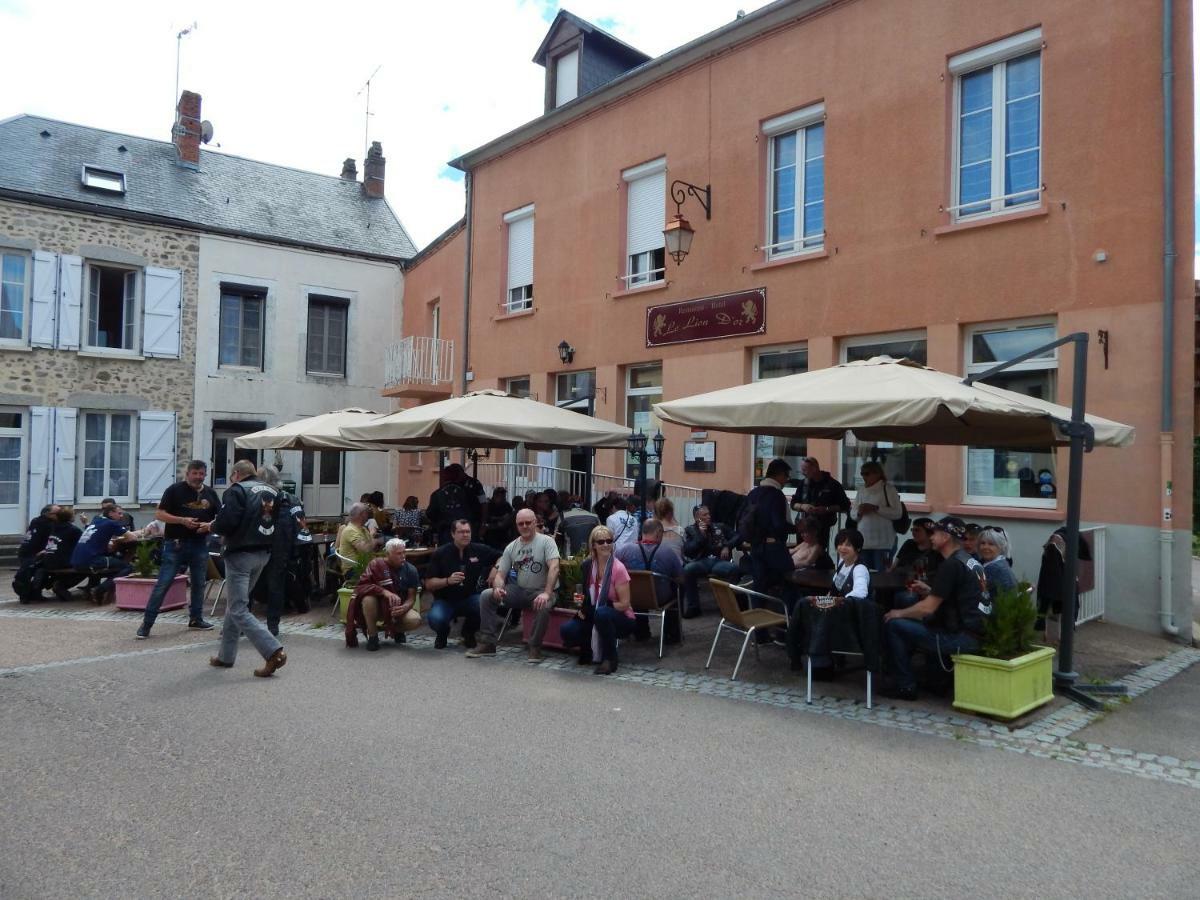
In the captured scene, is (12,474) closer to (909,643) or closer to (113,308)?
(113,308)

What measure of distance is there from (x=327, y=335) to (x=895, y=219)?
14485 mm

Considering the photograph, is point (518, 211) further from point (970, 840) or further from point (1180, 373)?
point (970, 840)

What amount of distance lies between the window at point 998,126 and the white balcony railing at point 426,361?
10.3 metres

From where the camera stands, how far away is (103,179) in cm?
1856

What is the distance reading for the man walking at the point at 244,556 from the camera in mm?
6777

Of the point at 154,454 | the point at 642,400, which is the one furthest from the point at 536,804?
the point at 154,454

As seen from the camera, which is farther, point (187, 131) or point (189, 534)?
point (187, 131)

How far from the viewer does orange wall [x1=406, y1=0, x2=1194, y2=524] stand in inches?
325

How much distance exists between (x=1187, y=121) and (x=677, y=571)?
6172 millimetres

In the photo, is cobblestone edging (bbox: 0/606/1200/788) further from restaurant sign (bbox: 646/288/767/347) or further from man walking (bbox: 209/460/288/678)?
restaurant sign (bbox: 646/288/767/347)

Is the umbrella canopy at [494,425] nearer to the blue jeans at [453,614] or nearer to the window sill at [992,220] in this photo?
the blue jeans at [453,614]

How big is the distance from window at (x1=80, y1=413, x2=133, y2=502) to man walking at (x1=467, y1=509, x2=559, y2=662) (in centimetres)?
1322

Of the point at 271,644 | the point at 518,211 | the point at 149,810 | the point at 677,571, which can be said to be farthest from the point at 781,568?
the point at 518,211

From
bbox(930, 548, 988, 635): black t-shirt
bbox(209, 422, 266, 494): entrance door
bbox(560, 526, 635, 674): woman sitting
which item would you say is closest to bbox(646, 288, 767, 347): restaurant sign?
bbox(560, 526, 635, 674): woman sitting
